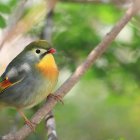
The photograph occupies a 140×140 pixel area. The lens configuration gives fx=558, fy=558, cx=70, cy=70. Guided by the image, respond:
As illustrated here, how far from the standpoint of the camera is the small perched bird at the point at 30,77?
4.17m

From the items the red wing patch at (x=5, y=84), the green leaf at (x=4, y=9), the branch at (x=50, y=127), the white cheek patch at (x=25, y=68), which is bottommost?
the branch at (x=50, y=127)

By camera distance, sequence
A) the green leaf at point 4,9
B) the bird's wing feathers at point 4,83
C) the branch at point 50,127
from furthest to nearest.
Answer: the green leaf at point 4,9
the bird's wing feathers at point 4,83
the branch at point 50,127

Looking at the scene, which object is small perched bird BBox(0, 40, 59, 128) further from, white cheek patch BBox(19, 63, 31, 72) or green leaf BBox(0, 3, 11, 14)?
green leaf BBox(0, 3, 11, 14)

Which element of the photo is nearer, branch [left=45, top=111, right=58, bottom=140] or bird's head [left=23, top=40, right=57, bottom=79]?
branch [left=45, top=111, right=58, bottom=140]

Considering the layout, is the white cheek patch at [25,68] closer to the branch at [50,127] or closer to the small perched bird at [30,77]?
the small perched bird at [30,77]

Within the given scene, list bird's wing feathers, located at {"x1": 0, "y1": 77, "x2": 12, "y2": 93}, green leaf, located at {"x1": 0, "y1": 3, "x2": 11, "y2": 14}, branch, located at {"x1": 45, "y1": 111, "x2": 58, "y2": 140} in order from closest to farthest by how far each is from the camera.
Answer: branch, located at {"x1": 45, "y1": 111, "x2": 58, "y2": 140}, bird's wing feathers, located at {"x1": 0, "y1": 77, "x2": 12, "y2": 93}, green leaf, located at {"x1": 0, "y1": 3, "x2": 11, "y2": 14}

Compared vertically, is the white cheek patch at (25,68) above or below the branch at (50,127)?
above

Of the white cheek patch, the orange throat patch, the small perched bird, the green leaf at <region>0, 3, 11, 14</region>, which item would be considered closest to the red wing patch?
the small perched bird

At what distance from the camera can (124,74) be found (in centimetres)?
539

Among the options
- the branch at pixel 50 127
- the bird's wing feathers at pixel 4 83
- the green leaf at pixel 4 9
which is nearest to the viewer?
the branch at pixel 50 127

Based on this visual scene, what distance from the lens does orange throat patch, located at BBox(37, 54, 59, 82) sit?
421 centimetres

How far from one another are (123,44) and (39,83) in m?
1.47

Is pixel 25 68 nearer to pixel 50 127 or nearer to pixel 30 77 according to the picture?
pixel 30 77

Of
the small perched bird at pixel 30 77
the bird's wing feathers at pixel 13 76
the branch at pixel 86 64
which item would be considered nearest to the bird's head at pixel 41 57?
the small perched bird at pixel 30 77
